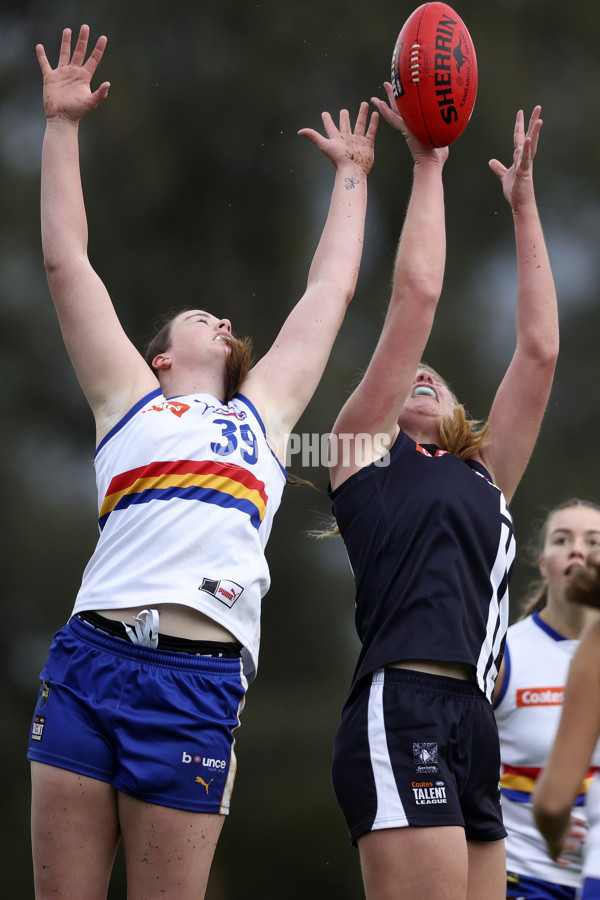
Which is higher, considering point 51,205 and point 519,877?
point 51,205

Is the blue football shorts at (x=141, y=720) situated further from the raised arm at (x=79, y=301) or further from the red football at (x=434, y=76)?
the red football at (x=434, y=76)

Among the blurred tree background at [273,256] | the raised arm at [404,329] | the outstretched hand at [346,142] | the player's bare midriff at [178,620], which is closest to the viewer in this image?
the player's bare midriff at [178,620]

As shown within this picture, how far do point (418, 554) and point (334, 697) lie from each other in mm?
3556

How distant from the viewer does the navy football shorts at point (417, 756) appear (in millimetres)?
1927

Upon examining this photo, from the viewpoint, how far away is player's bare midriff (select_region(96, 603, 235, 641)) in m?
1.87

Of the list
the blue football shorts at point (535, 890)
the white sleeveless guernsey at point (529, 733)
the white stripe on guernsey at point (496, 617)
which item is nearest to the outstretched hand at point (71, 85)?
the white stripe on guernsey at point (496, 617)

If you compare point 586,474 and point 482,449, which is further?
point 586,474

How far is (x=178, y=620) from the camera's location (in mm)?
1876

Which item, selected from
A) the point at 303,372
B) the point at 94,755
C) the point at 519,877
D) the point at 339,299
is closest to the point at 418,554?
Answer: the point at 303,372

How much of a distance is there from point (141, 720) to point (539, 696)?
1459 millimetres

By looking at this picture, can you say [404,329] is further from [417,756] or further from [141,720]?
[141,720]

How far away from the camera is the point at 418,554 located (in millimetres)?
2121

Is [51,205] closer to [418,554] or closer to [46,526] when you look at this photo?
[418,554]

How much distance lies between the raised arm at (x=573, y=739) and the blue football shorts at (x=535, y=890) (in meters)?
1.17
